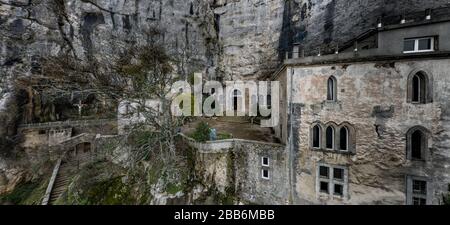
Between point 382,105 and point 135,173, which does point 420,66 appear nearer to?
point 382,105

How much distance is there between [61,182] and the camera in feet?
44.3

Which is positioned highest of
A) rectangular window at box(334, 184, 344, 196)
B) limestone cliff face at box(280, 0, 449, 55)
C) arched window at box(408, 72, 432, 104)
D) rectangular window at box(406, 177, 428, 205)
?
limestone cliff face at box(280, 0, 449, 55)

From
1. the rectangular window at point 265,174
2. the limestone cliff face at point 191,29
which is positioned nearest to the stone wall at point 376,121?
the rectangular window at point 265,174

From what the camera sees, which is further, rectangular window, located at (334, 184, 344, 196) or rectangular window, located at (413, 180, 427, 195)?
rectangular window, located at (334, 184, 344, 196)

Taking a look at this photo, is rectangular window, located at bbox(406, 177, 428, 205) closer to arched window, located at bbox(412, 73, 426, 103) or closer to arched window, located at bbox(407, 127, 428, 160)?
arched window, located at bbox(407, 127, 428, 160)

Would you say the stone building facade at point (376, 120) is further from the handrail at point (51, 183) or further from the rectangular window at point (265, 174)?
the handrail at point (51, 183)

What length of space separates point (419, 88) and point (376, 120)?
201 cm

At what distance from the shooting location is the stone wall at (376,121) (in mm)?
7543

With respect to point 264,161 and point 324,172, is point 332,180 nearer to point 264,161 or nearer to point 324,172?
point 324,172

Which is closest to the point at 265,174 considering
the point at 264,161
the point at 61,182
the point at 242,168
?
the point at 264,161

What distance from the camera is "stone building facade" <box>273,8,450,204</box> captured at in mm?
7551

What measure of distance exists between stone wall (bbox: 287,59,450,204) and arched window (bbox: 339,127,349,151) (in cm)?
38

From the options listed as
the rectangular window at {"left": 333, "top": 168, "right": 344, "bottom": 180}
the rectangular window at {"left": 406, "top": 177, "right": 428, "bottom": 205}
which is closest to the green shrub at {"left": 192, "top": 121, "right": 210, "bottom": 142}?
the rectangular window at {"left": 333, "top": 168, "right": 344, "bottom": 180}

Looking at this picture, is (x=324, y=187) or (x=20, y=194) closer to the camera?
(x=324, y=187)
